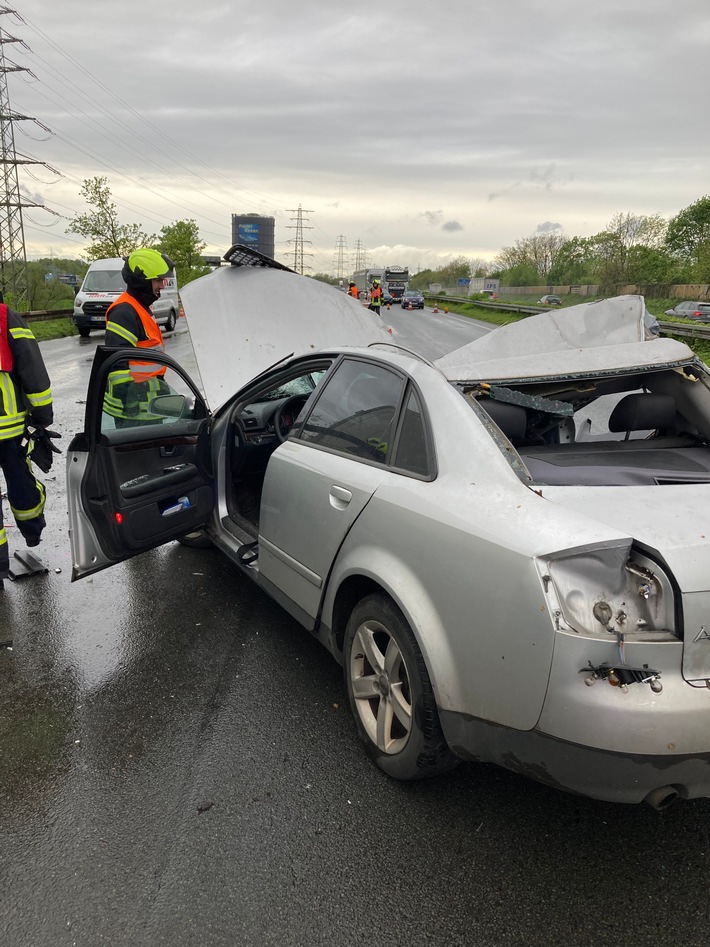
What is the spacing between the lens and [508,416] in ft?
9.40

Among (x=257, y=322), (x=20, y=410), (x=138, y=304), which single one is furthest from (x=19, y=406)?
(x=257, y=322)

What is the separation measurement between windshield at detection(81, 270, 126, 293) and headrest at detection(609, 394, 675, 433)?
18807 mm

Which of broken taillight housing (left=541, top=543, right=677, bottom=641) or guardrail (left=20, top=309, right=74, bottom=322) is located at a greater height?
broken taillight housing (left=541, top=543, right=677, bottom=641)

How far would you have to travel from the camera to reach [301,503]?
2.92m

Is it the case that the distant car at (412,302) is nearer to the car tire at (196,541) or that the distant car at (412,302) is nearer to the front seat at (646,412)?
the car tire at (196,541)

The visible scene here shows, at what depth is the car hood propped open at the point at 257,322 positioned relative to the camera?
4.44 m

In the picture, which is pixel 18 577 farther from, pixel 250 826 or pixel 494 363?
pixel 494 363

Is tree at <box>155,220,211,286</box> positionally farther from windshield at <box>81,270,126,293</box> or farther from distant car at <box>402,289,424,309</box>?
windshield at <box>81,270,126,293</box>

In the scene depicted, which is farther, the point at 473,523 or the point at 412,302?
the point at 412,302

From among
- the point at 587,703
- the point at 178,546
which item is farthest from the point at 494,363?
the point at 178,546

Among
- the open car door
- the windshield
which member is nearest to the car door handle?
the open car door

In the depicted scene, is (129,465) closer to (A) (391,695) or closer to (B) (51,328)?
(A) (391,695)

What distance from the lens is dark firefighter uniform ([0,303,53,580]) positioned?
3.81 m

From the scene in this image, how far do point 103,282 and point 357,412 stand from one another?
19.6 meters
